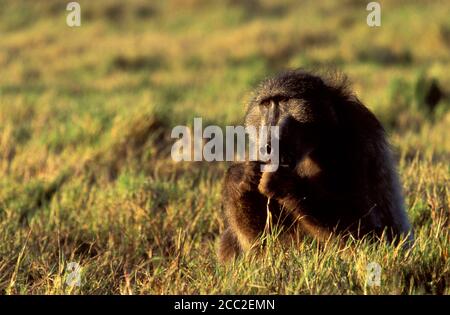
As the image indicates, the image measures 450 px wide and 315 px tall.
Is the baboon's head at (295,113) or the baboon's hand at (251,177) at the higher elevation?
the baboon's head at (295,113)

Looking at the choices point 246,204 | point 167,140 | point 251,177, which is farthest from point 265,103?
point 167,140

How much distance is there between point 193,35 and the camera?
1853 cm

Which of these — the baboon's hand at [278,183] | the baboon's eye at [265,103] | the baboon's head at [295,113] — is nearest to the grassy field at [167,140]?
the baboon's hand at [278,183]

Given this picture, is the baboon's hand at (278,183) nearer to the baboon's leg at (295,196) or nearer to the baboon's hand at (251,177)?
the baboon's leg at (295,196)

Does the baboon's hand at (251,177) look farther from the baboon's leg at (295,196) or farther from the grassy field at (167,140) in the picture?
the grassy field at (167,140)

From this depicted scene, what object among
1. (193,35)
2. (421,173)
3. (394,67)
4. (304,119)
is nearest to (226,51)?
(193,35)

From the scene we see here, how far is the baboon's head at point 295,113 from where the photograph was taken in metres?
3.92

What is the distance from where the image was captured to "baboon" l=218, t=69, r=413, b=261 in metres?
3.94

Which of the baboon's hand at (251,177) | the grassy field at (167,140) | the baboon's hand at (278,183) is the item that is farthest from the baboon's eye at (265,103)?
the grassy field at (167,140)

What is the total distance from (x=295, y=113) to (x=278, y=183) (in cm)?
39

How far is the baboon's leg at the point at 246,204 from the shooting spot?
4.07 metres

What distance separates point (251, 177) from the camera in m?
4.06

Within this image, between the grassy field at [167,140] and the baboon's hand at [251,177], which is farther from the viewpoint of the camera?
the baboon's hand at [251,177]

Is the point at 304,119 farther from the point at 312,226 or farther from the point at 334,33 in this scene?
the point at 334,33
